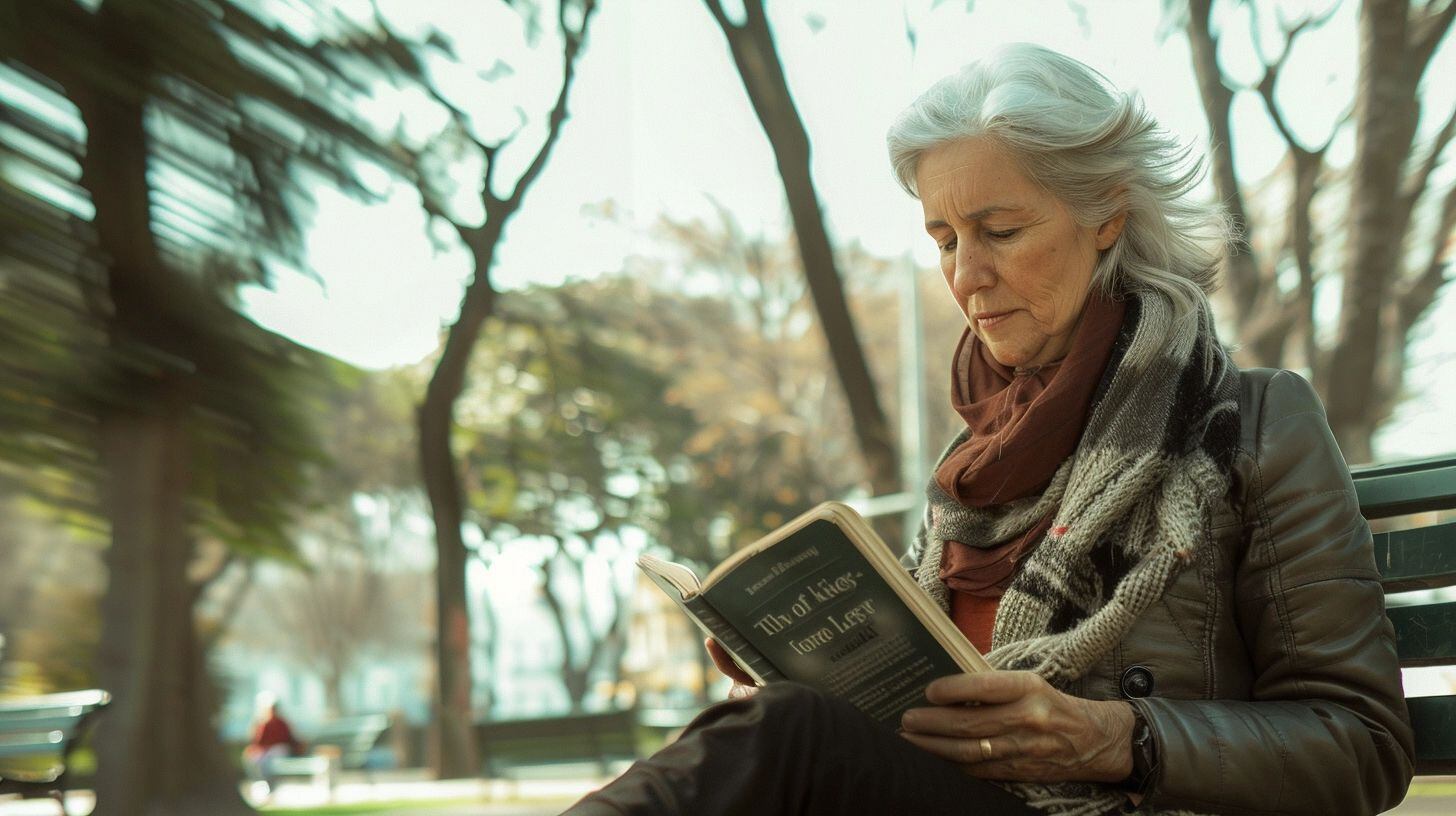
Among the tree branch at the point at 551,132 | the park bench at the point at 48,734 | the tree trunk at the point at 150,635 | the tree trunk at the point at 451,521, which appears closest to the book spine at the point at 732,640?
the park bench at the point at 48,734

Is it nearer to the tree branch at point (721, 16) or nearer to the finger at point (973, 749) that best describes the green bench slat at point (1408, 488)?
the finger at point (973, 749)

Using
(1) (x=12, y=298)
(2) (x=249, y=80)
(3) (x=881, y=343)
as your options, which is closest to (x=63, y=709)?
(1) (x=12, y=298)

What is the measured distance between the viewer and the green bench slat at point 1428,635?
199 centimetres

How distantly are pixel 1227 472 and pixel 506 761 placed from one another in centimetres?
1170

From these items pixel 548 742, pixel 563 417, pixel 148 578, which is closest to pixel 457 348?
pixel 148 578

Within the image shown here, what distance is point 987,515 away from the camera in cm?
212

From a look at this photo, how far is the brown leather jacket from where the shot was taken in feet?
5.56

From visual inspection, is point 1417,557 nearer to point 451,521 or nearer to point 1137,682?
point 1137,682

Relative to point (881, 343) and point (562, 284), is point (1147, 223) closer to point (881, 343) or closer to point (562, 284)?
point (562, 284)

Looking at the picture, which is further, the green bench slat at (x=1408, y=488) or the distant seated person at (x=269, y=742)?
the distant seated person at (x=269, y=742)

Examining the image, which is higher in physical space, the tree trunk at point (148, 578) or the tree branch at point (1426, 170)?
the tree branch at point (1426, 170)

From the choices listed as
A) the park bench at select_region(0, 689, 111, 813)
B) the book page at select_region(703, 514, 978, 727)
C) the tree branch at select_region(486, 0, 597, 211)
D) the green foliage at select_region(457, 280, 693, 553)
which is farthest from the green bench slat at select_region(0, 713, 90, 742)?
the green foliage at select_region(457, 280, 693, 553)

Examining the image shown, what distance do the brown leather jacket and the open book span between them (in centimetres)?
29

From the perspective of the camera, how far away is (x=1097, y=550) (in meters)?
1.87
